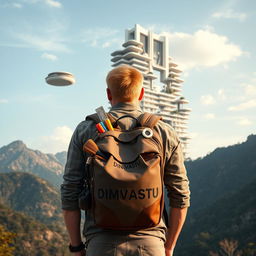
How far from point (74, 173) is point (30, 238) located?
10227 cm

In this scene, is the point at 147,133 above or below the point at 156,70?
below

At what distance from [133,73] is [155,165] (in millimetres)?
702

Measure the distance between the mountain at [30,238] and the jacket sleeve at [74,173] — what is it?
97613mm

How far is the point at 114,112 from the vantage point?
96.3 inches

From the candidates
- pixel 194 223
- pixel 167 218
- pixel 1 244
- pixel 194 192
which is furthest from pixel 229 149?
A: pixel 167 218

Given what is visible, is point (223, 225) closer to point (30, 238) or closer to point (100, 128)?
point (30, 238)

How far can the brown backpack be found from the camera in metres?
2.03

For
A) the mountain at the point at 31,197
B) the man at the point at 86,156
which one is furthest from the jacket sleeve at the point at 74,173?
the mountain at the point at 31,197

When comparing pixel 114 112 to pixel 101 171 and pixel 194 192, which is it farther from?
pixel 194 192

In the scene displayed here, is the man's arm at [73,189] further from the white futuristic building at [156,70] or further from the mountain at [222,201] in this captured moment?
the white futuristic building at [156,70]

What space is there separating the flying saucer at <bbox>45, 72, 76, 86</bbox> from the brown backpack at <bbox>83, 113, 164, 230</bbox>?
7213 millimetres

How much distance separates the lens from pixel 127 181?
201cm

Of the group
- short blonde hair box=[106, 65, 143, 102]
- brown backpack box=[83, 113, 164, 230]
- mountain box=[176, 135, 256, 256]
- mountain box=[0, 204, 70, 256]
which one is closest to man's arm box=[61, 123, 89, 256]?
brown backpack box=[83, 113, 164, 230]

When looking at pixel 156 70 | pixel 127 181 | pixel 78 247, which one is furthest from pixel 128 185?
pixel 156 70
